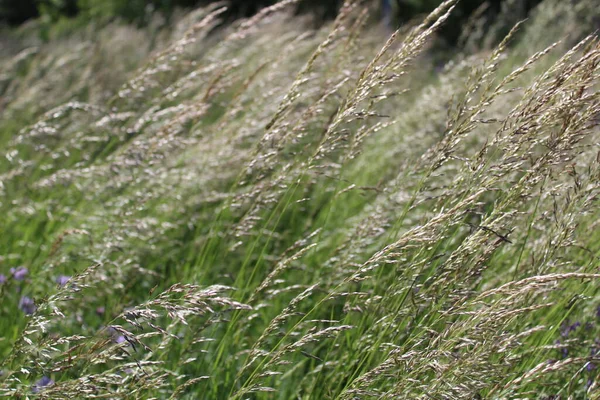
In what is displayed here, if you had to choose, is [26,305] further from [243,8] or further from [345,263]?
[243,8]

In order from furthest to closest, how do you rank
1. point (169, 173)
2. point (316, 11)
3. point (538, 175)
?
point (316, 11), point (169, 173), point (538, 175)

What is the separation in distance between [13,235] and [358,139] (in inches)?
75.0

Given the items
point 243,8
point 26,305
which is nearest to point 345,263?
point 26,305

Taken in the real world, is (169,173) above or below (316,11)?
above

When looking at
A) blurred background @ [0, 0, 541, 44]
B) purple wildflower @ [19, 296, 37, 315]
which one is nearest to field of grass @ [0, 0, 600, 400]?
purple wildflower @ [19, 296, 37, 315]

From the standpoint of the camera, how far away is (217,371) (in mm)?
1885

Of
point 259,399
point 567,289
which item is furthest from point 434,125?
point 259,399

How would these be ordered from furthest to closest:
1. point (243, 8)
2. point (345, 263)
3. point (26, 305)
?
point (243, 8) < point (26, 305) < point (345, 263)

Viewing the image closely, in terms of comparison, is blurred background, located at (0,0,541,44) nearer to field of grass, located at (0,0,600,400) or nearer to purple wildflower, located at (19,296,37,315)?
field of grass, located at (0,0,600,400)

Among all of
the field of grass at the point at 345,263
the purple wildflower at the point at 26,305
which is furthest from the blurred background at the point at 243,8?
the purple wildflower at the point at 26,305

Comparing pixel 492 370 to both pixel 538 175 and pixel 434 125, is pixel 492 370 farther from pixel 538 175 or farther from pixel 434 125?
pixel 434 125

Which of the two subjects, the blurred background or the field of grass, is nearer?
the field of grass

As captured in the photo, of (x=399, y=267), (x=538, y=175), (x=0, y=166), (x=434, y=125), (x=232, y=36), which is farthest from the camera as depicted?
(x=0, y=166)

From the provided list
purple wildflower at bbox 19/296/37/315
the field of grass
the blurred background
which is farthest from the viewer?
the blurred background
